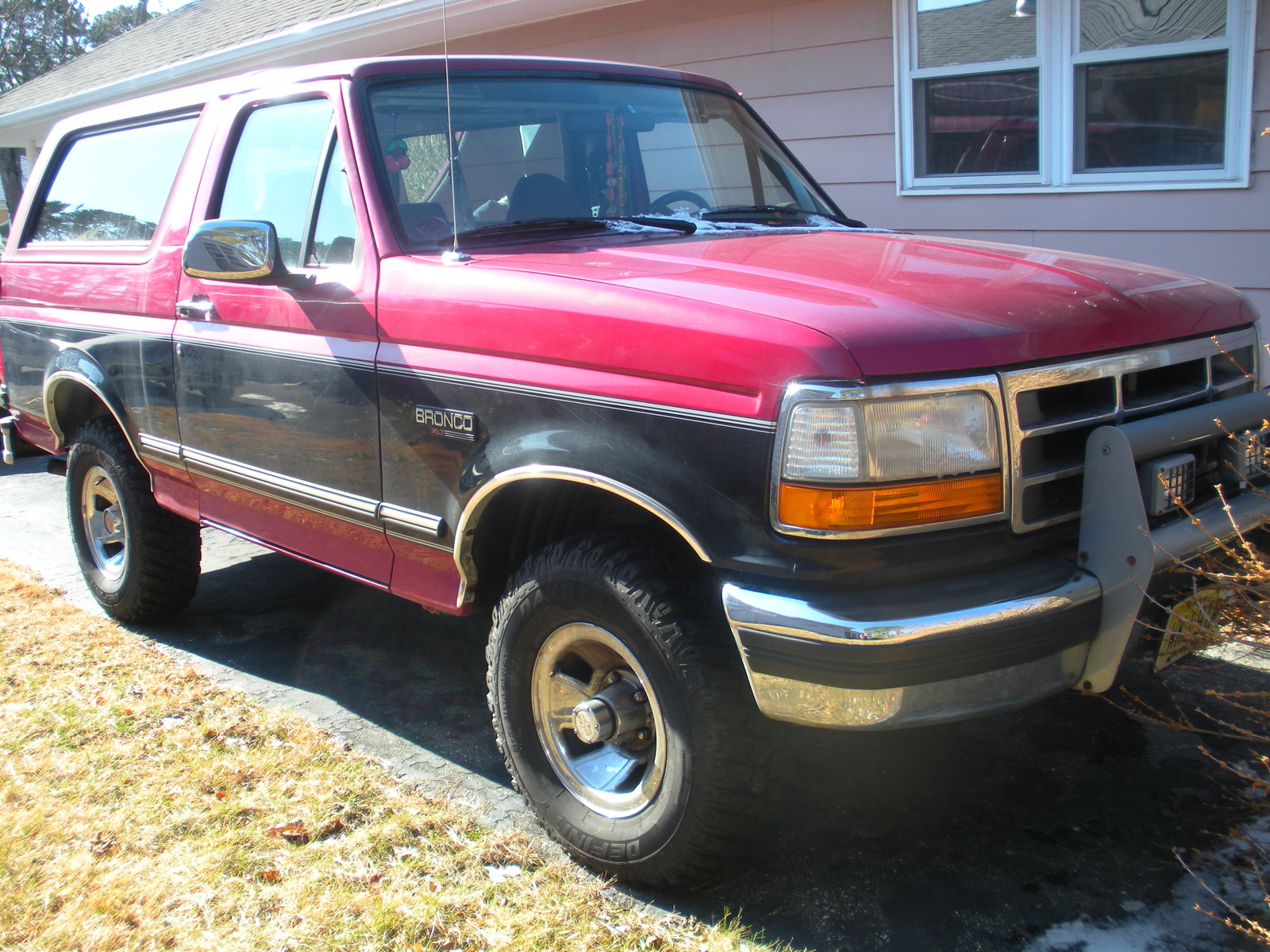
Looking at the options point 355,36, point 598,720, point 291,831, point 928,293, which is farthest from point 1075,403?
point 355,36

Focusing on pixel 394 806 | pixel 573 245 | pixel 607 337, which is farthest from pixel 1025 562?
pixel 394 806

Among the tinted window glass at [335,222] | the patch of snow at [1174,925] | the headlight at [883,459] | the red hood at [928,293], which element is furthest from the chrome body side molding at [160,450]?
the patch of snow at [1174,925]

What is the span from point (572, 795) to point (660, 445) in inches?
41.2

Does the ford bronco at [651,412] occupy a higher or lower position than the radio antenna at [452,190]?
lower

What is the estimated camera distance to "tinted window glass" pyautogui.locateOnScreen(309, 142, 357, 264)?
10.5 ft

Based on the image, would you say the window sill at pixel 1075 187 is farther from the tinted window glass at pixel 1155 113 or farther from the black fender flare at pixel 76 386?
the black fender flare at pixel 76 386

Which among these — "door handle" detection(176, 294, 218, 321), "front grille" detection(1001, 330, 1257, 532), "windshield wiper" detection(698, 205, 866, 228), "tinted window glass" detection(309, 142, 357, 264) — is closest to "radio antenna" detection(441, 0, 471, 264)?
"tinted window glass" detection(309, 142, 357, 264)

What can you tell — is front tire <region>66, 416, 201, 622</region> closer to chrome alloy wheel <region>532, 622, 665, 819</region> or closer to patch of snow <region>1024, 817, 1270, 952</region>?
chrome alloy wheel <region>532, 622, 665, 819</region>

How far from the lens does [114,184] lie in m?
4.45

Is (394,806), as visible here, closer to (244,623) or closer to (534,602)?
(534,602)

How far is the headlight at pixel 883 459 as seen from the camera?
85.2 inches

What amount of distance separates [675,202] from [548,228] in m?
0.60

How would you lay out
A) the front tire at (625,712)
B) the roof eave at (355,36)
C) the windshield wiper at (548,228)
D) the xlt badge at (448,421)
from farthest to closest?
the roof eave at (355,36)
the windshield wiper at (548,228)
the xlt badge at (448,421)
the front tire at (625,712)

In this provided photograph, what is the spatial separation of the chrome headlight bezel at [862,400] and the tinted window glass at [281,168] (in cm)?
189
